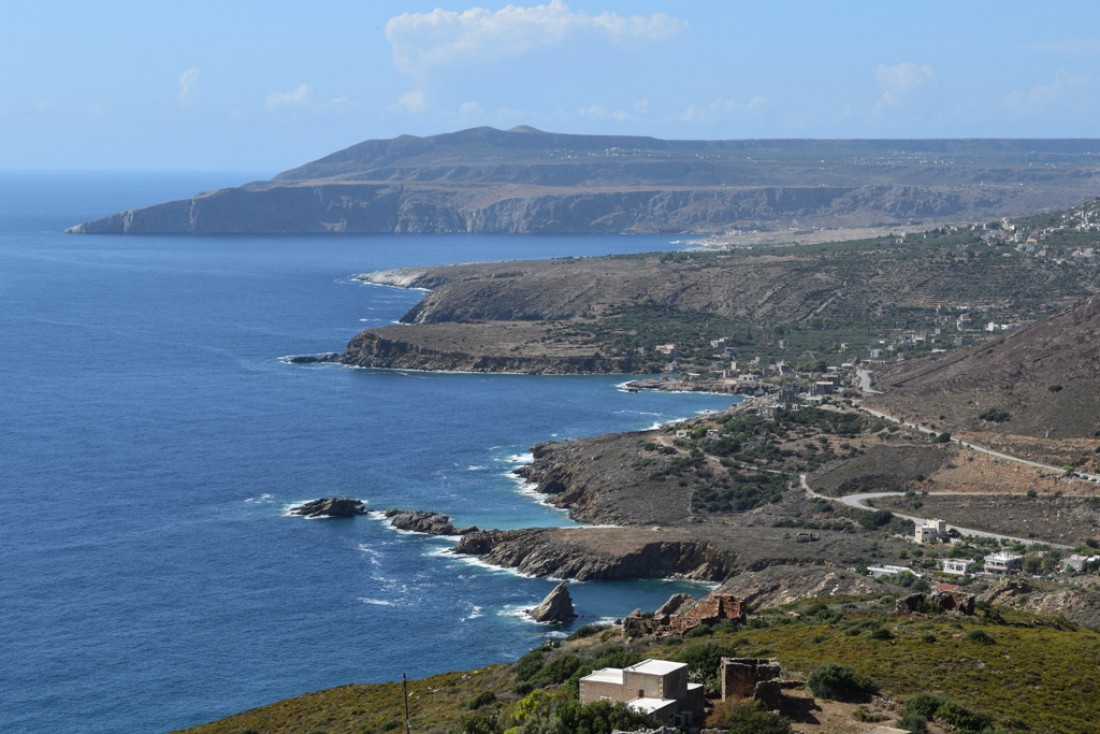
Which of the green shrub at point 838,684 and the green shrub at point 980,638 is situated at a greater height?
the green shrub at point 838,684

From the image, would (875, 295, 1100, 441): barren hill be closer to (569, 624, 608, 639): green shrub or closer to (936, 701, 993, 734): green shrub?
(569, 624, 608, 639): green shrub

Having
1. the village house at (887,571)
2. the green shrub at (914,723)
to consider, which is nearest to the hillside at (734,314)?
the village house at (887,571)

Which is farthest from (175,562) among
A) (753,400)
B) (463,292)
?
(463,292)

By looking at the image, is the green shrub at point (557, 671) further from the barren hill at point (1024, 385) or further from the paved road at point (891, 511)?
the barren hill at point (1024, 385)

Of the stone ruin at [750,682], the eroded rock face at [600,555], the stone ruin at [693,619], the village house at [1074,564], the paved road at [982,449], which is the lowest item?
the eroded rock face at [600,555]

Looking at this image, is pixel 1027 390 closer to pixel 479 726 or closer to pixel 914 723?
pixel 914 723

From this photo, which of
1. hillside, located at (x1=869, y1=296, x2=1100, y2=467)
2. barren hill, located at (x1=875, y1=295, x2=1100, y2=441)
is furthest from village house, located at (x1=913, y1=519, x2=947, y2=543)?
barren hill, located at (x1=875, y1=295, x2=1100, y2=441)
